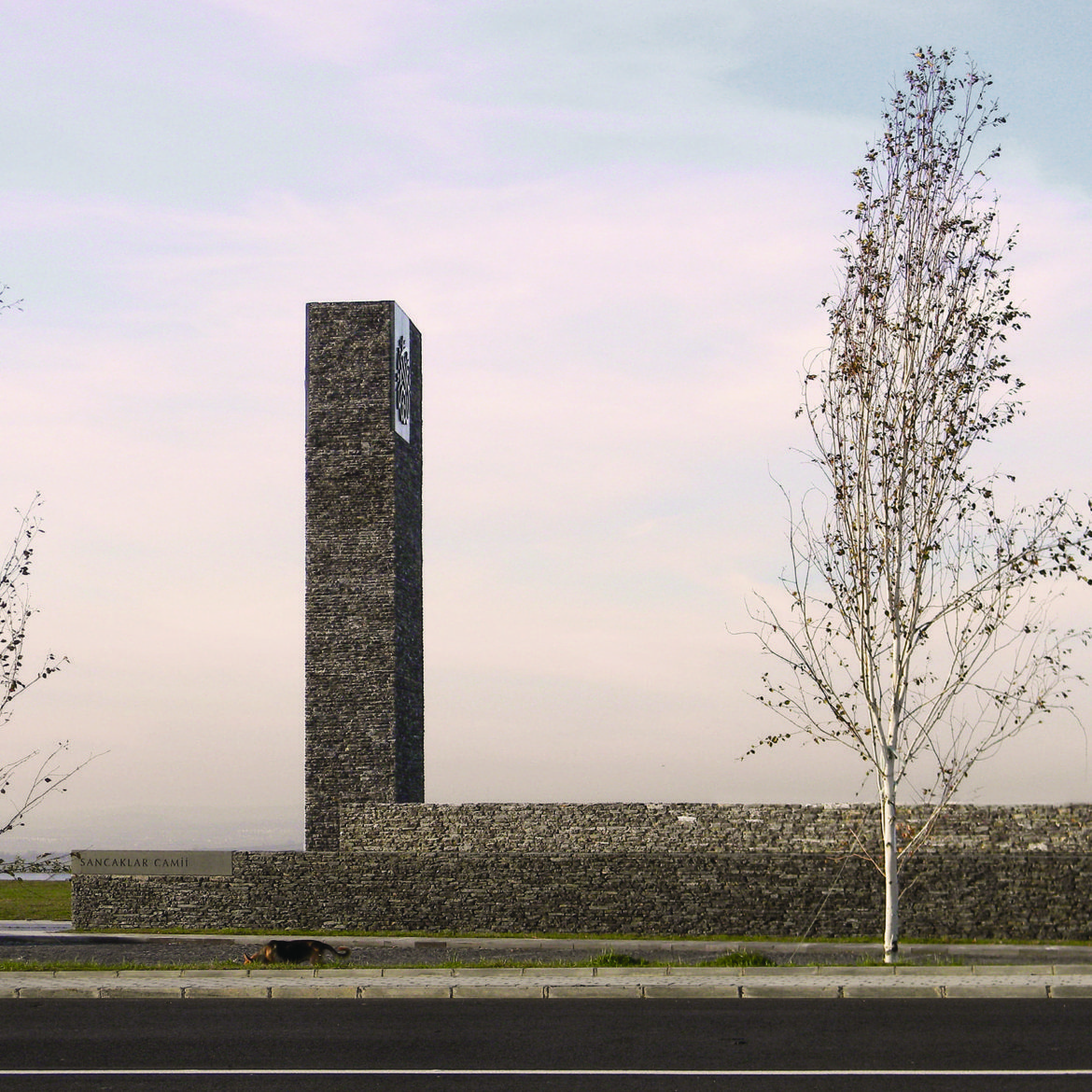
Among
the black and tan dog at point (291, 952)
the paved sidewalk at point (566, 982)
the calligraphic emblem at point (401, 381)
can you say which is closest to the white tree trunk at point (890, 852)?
the paved sidewalk at point (566, 982)

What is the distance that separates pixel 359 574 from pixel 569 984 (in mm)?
20123

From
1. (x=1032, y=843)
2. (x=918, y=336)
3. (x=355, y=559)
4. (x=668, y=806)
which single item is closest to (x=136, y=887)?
(x=355, y=559)

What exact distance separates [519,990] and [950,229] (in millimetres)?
11848

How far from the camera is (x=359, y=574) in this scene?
33062 millimetres

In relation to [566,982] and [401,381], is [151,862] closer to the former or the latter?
[401,381]

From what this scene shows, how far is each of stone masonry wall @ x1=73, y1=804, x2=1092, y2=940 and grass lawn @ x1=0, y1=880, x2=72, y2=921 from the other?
412 cm

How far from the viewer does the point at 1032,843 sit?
92.0ft

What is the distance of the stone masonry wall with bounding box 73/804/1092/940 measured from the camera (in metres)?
27.2
